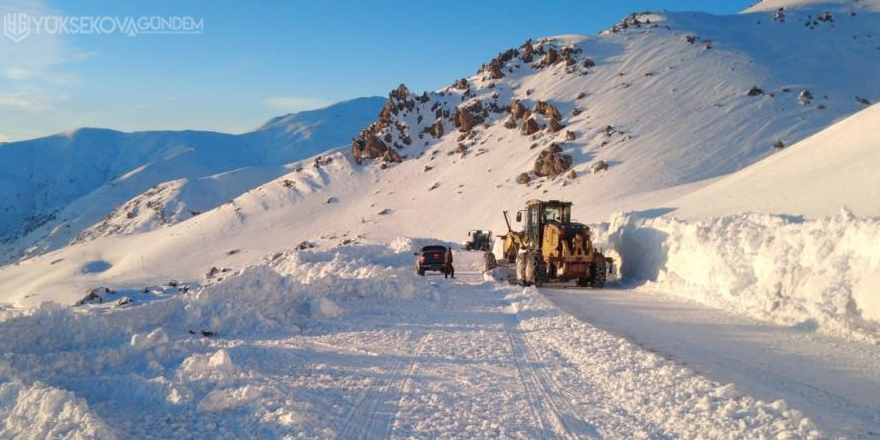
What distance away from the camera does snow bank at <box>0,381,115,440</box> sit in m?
5.23

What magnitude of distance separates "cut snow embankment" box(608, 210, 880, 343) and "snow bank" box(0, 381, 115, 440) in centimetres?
1054

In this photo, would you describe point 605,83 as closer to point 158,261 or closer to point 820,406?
point 158,261

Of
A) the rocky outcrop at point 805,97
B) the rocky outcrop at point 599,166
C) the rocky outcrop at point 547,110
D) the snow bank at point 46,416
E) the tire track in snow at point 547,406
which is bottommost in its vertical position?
the tire track in snow at point 547,406

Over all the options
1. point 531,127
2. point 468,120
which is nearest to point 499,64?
point 468,120

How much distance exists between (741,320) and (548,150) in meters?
49.5

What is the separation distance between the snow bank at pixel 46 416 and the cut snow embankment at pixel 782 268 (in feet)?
34.6

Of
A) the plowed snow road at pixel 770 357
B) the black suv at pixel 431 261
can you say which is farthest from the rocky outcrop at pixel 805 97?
the plowed snow road at pixel 770 357

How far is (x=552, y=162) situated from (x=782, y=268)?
4751 centimetres

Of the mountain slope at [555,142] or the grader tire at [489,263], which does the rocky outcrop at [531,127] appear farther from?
the grader tire at [489,263]

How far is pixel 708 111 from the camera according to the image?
59500 millimetres

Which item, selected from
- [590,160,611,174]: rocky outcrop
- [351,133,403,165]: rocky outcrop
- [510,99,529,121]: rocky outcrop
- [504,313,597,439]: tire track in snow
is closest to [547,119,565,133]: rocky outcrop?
[510,99,529,121]: rocky outcrop

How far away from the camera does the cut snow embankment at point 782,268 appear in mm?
9625

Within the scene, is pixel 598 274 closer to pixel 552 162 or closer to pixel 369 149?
pixel 552 162

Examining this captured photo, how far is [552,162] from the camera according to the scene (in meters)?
58.5
